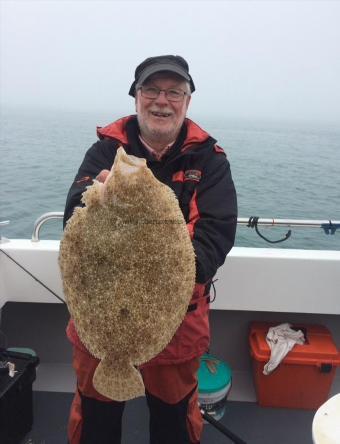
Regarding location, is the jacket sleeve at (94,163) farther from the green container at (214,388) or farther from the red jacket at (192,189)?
the green container at (214,388)

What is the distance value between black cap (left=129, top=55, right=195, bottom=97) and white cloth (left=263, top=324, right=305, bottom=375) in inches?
89.9

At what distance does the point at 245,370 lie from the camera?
4258 mm

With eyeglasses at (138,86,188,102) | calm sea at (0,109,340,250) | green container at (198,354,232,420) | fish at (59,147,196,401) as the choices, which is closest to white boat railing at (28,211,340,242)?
green container at (198,354,232,420)

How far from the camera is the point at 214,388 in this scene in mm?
3590

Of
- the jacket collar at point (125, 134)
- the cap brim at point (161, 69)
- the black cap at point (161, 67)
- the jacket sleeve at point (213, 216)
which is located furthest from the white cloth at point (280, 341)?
the cap brim at point (161, 69)

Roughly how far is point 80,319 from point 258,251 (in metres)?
2.25

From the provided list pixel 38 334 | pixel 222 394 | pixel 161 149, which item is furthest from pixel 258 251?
pixel 38 334

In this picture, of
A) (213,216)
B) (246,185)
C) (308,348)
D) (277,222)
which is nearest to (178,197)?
(213,216)

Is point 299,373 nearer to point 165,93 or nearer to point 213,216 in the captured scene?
point 213,216

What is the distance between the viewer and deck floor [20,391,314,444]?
3408 millimetres

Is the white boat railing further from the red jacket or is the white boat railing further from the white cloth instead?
the red jacket

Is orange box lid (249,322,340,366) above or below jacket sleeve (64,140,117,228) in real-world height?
below

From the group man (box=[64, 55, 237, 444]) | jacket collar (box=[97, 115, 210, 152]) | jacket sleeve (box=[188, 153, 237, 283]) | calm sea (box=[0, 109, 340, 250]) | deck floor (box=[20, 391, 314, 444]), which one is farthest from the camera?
calm sea (box=[0, 109, 340, 250])

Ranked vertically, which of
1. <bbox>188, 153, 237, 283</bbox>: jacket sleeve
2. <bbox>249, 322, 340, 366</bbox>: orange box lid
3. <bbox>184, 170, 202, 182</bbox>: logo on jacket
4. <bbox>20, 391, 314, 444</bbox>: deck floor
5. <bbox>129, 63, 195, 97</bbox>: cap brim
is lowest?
<bbox>20, 391, 314, 444</bbox>: deck floor
